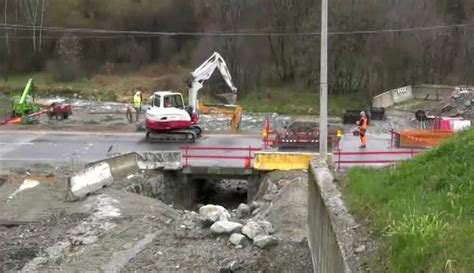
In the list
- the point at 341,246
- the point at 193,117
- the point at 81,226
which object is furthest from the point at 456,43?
the point at 341,246

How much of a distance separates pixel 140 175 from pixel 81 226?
589 centimetres

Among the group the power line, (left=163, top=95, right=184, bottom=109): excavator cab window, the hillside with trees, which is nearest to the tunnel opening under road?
(left=163, top=95, right=184, bottom=109): excavator cab window

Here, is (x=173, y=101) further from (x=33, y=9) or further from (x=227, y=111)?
(x=33, y=9)

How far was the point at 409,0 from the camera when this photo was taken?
198 feet

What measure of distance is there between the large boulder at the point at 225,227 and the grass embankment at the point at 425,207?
4.42m

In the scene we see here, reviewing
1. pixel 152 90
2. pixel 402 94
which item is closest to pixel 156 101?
pixel 402 94

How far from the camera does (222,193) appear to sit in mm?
26672

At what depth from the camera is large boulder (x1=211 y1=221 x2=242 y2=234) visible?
1525cm

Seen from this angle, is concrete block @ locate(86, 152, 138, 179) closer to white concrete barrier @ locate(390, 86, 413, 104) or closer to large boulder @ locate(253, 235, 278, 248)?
large boulder @ locate(253, 235, 278, 248)

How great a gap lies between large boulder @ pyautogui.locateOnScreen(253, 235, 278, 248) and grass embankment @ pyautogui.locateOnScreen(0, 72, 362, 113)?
105 feet

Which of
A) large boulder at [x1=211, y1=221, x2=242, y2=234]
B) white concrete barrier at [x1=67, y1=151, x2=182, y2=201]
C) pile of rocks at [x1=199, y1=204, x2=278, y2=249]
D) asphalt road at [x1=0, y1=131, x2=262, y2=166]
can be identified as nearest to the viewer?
pile of rocks at [x1=199, y1=204, x2=278, y2=249]

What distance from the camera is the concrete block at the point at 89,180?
60.2 feet

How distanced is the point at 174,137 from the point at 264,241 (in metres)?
15.4

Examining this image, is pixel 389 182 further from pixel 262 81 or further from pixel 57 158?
pixel 262 81
